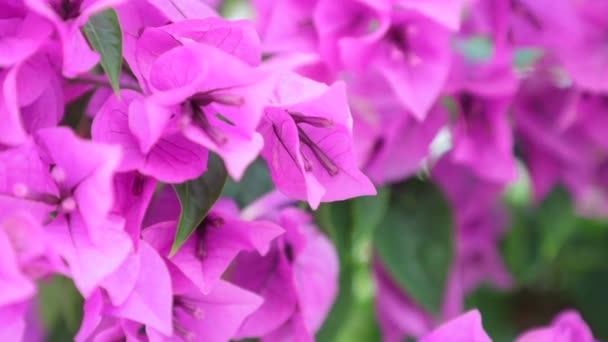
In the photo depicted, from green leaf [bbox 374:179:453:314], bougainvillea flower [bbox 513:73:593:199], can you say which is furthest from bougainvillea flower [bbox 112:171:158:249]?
bougainvillea flower [bbox 513:73:593:199]

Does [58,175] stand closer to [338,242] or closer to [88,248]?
[88,248]

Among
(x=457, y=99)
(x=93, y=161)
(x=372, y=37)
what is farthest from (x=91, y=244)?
(x=457, y=99)

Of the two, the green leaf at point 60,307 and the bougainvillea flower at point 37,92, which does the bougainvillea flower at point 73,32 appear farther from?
the green leaf at point 60,307

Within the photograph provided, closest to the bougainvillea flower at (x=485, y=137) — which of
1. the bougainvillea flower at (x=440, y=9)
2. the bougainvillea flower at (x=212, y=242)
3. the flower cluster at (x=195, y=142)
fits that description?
the flower cluster at (x=195, y=142)

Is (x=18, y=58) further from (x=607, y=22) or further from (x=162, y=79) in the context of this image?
(x=607, y=22)

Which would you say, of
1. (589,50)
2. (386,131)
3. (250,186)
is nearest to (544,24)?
(589,50)

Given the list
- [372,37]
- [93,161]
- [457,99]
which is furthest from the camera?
[457,99]
